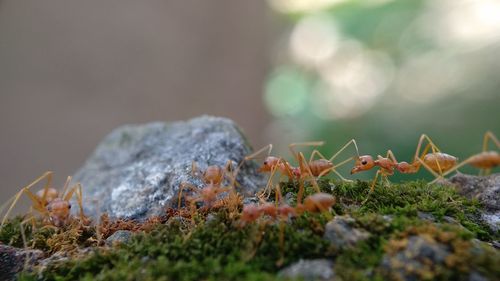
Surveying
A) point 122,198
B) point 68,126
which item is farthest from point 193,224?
point 68,126

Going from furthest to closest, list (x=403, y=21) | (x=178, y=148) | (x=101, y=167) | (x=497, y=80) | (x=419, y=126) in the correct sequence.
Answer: (x=403, y=21) → (x=419, y=126) → (x=497, y=80) → (x=101, y=167) → (x=178, y=148)

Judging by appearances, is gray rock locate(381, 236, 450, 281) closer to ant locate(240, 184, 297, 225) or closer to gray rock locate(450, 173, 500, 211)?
ant locate(240, 184, 297, 225)

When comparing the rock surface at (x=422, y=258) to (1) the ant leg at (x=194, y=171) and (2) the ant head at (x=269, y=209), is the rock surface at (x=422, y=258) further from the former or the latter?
(1) the ant leg at (x=194, y=171)

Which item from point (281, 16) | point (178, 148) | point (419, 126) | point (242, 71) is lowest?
point (419, 126)

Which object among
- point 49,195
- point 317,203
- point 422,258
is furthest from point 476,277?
point 49,195

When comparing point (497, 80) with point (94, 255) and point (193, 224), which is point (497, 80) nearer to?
point (193, 224)

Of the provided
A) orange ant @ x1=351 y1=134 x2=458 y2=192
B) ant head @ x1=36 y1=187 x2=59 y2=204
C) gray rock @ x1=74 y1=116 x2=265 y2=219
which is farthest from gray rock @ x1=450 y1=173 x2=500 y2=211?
ant head @ x1=36 y1=187 x2=59 y2=204

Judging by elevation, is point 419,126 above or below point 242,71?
below

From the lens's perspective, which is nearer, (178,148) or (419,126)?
(178,148)
